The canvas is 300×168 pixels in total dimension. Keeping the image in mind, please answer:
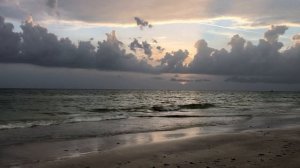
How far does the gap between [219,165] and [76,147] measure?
7634mm

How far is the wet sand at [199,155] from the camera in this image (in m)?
12.0

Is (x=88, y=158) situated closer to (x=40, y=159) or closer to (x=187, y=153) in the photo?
(x=40, y=159)

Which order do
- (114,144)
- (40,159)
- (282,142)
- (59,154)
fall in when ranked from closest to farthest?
1. (40,159)
2. (59,154)
3. (282,142)
4. (114,144)

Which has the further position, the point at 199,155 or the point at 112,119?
the point at 112,119

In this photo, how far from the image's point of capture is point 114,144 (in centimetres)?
1777

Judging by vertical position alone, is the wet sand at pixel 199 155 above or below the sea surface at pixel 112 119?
above

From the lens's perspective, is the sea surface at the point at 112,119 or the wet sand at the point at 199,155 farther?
the sea surface at the point at 112,119

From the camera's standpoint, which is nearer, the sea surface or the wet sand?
the wet sand

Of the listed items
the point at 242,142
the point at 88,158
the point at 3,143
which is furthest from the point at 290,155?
the point at 3,143

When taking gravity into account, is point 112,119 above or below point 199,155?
below

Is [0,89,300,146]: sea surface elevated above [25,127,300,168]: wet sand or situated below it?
below

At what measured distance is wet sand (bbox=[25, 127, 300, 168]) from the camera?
12.0 m

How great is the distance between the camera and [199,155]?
1374 cm

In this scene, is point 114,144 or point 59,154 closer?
point 59,154
